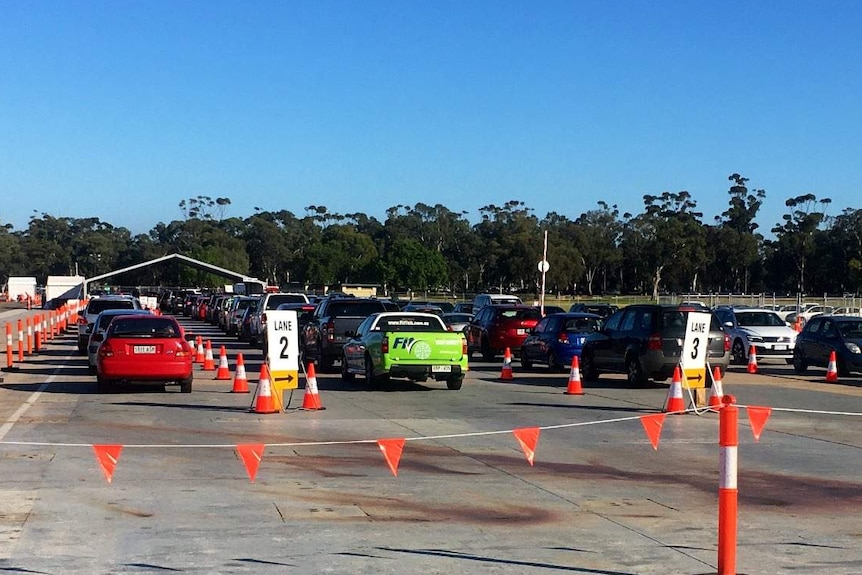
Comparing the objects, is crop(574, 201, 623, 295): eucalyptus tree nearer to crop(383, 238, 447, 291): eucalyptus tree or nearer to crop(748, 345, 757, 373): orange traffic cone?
crop(383, 238, 447, 291): eucalyptus tree

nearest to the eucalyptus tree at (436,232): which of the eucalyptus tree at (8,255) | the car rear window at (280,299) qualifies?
the eucalyptus tree at (8,255)

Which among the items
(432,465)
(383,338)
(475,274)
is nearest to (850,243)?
(475,274)

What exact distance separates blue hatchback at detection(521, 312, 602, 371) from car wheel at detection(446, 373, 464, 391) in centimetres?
533

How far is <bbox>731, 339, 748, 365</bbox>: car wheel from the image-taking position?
33.2 metres

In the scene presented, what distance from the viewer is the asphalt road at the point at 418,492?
8.48m

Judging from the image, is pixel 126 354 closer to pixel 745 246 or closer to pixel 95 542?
pixel 95 542

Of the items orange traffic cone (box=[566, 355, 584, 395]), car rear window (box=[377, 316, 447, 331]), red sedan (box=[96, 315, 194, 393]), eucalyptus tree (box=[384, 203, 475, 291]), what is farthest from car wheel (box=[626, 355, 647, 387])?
eucalyptus tree (box=[384, 203, 475, 291])

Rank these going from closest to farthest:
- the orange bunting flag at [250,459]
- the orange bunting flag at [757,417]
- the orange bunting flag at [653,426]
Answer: the orange bunting flag at [250,459]
the orange bunting flag at [757,417]
the orange bunting flag at [653,426]

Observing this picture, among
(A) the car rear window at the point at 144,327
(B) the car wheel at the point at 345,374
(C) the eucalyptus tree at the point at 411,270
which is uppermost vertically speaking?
(C) the eucalyptus tree at the point at 411,270

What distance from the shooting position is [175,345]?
22.2 metres

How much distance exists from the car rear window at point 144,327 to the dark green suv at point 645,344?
8.74 m

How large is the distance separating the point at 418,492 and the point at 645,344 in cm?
1298

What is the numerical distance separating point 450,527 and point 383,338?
13.3 m

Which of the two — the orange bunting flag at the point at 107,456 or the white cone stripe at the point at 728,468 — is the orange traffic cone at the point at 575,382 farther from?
the white cone stripe at the point at 728,468
